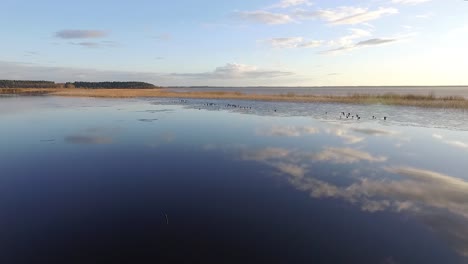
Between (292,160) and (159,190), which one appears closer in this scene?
(159,190)

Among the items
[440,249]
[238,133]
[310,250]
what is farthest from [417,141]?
[310,250]

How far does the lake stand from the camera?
25.7 feet

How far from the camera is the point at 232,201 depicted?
1098 cm

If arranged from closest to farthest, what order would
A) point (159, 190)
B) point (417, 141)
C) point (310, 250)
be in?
point (310, 250)
point (159, 190)
point (417, 141)

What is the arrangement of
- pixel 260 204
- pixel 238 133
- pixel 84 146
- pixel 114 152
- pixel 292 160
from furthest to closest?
pixel 238 133 < pixel 84 146 < pixel 114 152 < pixel 292 160 < pixel 260 204

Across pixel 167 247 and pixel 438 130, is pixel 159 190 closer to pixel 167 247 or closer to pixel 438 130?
pixel 167 247

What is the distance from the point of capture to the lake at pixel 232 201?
782cm

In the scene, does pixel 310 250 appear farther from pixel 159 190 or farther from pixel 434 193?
pixel 434 193

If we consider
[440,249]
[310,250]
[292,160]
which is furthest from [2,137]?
[440,249]

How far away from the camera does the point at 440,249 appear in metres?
8.01

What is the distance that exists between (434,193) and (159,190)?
1084 centimetres

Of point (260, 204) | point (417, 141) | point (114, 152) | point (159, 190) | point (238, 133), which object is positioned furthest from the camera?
point (238, 133)

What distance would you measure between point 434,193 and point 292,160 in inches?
267

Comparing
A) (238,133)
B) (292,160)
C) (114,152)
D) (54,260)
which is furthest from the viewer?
(238,133)
